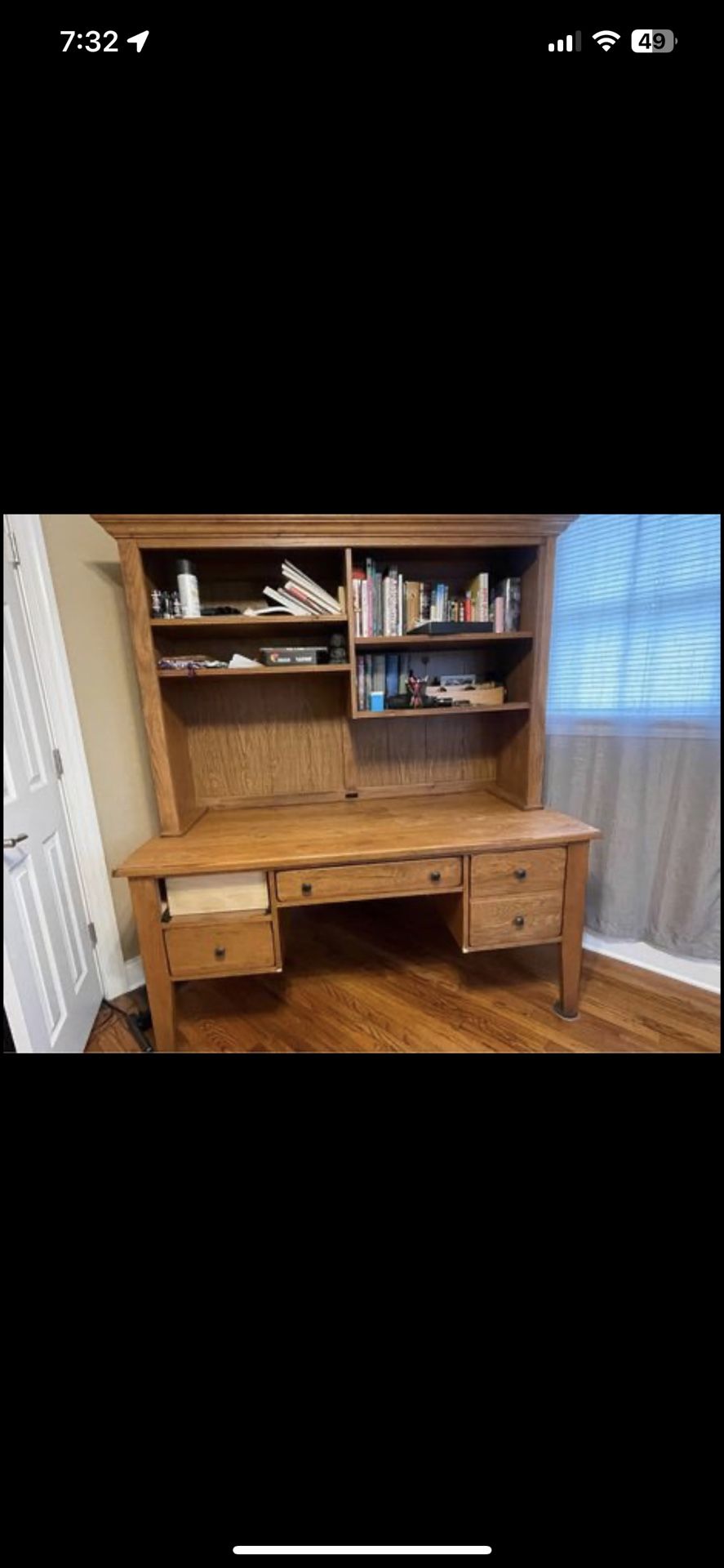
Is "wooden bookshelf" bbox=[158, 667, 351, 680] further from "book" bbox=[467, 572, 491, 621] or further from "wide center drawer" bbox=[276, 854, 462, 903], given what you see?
"wide center drawer" bbox=[276, 854, 462, 903]

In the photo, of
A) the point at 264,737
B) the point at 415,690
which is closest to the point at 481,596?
the point at 415,690

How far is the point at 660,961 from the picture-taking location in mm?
1787

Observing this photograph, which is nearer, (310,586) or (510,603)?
(310,586)

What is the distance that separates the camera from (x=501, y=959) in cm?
187

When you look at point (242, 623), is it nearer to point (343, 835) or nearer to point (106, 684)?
point (106, 684)

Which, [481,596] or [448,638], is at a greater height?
[481,596]

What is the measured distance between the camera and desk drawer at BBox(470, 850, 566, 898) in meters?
1.39

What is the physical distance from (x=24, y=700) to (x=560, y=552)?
1.99 m

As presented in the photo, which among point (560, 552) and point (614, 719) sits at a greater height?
point (560, 552)

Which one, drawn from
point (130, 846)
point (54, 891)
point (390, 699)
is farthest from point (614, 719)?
point (54, 891)

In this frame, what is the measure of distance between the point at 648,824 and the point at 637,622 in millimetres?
762
